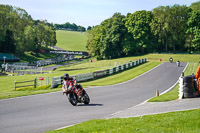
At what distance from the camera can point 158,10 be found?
87938 millimetres

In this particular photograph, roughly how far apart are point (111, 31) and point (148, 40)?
532 inches

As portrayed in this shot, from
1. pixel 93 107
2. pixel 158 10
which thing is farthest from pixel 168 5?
pixel 93 107

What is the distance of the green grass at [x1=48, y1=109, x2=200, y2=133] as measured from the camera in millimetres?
8023

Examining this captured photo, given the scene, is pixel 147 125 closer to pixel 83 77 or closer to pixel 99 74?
pixel 83 77

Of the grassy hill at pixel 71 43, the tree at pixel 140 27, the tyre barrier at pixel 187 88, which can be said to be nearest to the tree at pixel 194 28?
the tree at pixel 140 27

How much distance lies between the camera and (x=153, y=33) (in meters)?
86.1

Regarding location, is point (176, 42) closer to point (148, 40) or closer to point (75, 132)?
point (148, 40)

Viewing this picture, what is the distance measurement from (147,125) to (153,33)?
80.4 metres

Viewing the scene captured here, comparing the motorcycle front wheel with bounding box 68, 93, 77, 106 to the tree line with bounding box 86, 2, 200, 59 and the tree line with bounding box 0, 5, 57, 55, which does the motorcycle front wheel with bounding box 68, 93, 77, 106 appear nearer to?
the tree line with bounding box 86, 2, 200, 59

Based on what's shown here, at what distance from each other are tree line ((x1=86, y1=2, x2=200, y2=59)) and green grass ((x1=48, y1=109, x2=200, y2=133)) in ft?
246

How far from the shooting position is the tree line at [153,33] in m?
83.4

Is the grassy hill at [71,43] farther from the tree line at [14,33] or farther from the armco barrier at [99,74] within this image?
the armco barrier at [99,74]

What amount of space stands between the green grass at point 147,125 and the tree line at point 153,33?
74.9 m

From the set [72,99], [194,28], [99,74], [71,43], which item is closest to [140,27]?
[194,28]
